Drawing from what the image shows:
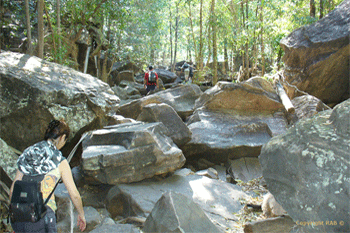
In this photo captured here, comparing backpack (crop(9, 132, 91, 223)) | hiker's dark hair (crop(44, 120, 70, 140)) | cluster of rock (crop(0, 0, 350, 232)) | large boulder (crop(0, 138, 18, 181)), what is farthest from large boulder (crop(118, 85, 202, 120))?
backpack (crop(9, 132, 91, 223))

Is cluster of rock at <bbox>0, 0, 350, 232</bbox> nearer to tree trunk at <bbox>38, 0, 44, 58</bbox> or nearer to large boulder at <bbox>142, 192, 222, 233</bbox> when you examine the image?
large boulder at <bbox>142, 192, 222, 233</bbox>

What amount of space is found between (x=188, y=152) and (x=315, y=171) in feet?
14.0

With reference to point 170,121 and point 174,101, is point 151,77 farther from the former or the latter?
point 170,121

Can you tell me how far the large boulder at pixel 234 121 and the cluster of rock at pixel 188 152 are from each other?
0.09 ft

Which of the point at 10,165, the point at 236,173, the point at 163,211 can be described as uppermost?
the point at 10,165

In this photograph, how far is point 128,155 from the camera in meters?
4.27

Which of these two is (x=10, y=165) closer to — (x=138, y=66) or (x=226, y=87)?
(x=226, y=87)

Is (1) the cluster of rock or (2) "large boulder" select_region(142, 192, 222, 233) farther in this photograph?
(2) "large boulder" select_region(142, 192, 222, 233)

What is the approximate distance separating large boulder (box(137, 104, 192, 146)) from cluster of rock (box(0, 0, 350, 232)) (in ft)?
0.07

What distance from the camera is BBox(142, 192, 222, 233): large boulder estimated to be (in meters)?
2.64

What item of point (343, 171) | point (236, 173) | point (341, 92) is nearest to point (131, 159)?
point (236, 173)

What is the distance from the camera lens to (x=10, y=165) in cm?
359

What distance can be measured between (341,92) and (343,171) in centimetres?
770

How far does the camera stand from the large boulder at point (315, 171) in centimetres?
197
